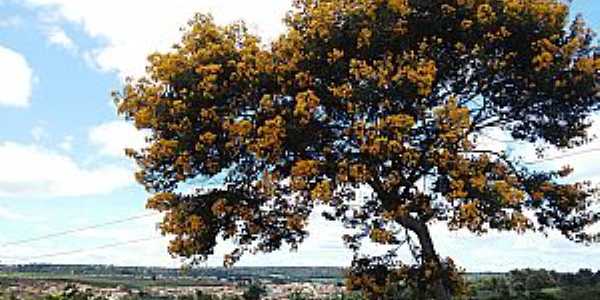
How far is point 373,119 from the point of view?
18.0 meters

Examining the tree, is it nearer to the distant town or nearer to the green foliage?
the distant town

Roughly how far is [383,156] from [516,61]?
4.06 meters

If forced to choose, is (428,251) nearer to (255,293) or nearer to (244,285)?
(255,293)

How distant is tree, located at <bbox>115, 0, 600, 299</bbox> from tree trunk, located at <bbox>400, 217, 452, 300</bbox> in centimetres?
4

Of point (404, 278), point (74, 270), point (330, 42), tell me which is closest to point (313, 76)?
point (330, 42)

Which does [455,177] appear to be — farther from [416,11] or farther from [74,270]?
[74,270]

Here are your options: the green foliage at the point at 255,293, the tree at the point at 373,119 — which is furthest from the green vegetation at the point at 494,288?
the tree at the point at 373,119

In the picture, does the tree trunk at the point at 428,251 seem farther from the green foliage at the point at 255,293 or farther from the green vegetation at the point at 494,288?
the green foliage at the point at 255,293

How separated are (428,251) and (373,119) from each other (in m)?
3.70

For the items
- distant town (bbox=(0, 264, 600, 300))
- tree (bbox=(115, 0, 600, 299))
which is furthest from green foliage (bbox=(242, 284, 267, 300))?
tree (bbox=(115, 0, 600, 299))

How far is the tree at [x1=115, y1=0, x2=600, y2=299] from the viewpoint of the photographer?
17.6 meters

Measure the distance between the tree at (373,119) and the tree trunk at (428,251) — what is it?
4 centimetres

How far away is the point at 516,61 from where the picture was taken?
18625mm

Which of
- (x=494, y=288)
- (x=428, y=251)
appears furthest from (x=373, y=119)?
(x=494, y=288)
